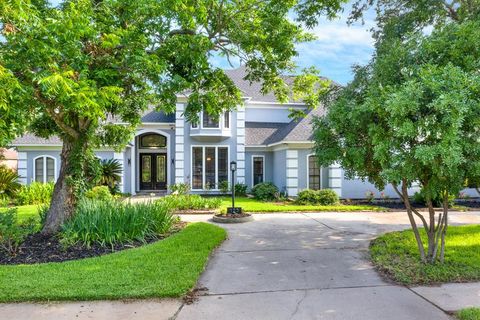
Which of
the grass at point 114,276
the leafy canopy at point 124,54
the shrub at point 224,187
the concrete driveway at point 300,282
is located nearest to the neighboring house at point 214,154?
the shrub at point 224,187

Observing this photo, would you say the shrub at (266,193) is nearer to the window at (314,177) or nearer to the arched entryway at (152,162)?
the window at (314,177)

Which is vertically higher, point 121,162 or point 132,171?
point 121,162

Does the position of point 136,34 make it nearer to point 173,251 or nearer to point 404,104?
point 173,251

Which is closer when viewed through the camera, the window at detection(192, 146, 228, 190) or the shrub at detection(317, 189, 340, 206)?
the shrub at detection(317, 189, 340, 206)

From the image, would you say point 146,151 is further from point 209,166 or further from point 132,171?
point 209,166

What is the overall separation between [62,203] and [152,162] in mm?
13018

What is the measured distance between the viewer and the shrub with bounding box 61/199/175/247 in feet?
24.0

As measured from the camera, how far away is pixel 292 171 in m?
17.1

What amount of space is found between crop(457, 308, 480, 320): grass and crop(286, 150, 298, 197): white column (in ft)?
42.5

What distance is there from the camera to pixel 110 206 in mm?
8297

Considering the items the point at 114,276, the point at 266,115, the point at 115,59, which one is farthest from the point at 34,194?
the point at 266,115

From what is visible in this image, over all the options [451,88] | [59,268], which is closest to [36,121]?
[59,268]

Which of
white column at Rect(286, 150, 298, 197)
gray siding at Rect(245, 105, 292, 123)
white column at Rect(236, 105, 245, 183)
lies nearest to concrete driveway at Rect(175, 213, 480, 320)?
white column at Rect(286, 150, 298, 197)

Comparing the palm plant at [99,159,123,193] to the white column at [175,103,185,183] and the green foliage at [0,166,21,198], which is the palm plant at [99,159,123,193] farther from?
the green foliage at [0,166,21,198]
